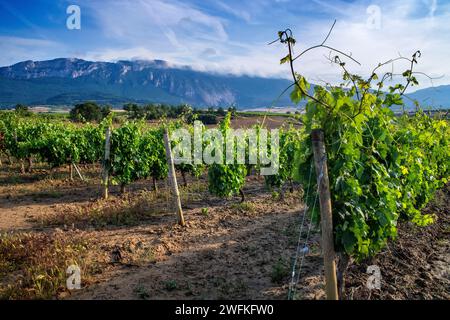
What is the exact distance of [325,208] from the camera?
3.80 m

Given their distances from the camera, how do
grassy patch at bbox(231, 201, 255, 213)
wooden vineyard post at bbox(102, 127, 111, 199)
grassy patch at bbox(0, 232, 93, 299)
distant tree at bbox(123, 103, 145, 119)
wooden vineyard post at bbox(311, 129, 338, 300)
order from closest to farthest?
wooden vineyard post at bbox(311, 129, 338, 300) < grassy patch at bbox(0, 232, 93, 299) < grassy patch at bbox(231, 201, 255, 213) < wooden vineyard post at bbox(102, 127, 111, 199) < distant tree at bbox(123, 103, 145, 119)

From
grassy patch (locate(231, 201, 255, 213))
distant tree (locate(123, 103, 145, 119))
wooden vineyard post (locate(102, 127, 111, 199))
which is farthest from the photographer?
distant tree (locate(123, 103, 145, 119))

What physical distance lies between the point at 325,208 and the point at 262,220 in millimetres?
5023

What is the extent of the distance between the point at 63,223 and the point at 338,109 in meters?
7.43

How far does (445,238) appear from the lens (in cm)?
754

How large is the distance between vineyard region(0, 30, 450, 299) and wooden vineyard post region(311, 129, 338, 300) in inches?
0.7

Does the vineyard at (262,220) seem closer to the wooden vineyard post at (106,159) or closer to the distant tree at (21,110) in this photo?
the wooden vineyard post at (106,159)

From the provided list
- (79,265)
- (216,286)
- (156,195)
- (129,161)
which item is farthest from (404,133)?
(129,161)

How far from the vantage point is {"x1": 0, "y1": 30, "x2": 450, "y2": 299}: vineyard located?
13.8 feet

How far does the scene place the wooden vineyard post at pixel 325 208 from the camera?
3.71 m

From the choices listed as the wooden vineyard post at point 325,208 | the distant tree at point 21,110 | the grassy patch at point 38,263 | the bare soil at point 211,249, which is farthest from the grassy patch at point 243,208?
the distant tree at point 21,110

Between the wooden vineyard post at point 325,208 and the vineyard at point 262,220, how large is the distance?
17mm

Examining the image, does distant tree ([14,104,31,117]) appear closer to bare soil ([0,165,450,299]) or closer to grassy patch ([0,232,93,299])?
bare soil ([0,165,450,299])

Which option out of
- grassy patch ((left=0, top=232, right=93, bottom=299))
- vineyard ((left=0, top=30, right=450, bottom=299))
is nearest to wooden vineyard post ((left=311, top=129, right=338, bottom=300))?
vineyard ((left=0, top=30, right=450, bottom=299))
